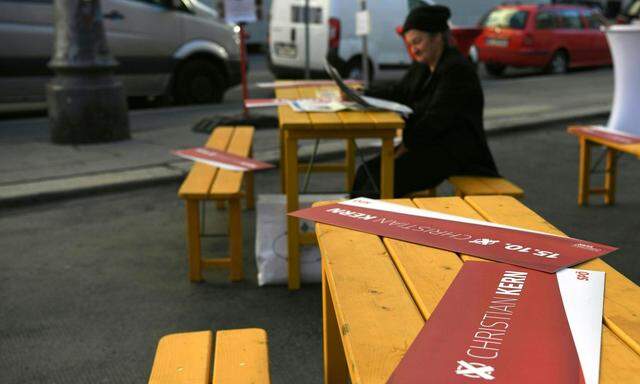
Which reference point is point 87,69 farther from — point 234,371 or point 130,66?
point 234,371

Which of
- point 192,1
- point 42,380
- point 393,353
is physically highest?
point 192,1

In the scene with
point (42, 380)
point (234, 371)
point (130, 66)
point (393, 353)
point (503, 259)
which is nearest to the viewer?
point (393, 353)

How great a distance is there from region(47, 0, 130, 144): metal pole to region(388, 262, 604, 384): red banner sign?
7166 mm

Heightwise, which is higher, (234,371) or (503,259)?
(503,259)

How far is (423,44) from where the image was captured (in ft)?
15.5

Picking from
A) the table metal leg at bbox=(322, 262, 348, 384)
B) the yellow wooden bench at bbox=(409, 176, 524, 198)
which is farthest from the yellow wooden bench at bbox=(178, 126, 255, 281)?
the table metal leg at bbox=(322, 262, 348, 384)

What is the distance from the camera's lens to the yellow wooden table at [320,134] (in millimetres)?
4227

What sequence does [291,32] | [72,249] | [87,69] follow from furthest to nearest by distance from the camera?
1. [291,32]
2. [87,69]
3. [72,249]

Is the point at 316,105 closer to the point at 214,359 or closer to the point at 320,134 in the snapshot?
the point at 320,134

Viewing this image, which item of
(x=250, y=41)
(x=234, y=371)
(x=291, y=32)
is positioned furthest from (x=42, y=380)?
(x=250, y=41)

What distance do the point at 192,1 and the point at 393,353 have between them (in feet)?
36.5

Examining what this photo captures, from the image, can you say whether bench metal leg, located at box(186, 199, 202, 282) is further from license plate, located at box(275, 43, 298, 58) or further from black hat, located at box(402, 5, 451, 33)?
license plate, located at box(275, 43, 298, 58)

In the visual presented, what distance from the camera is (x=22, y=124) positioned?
1038 cm

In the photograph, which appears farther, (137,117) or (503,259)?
(137,117)
